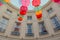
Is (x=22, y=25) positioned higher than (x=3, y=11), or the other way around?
(x=3, y=11)

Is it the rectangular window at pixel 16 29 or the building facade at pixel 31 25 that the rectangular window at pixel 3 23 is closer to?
the building facade at pixel 31 25

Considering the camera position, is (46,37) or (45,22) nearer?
(46,37)

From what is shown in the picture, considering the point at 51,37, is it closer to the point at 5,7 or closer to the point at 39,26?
the point at 39,26

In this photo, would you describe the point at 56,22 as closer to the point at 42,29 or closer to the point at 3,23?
the point at 42,29

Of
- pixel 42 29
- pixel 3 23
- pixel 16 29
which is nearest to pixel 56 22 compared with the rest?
pixel 42 29

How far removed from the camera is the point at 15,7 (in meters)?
21.2

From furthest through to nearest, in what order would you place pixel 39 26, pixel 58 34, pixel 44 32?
pixel 39 26, pixel 44 32, pixel 58 34

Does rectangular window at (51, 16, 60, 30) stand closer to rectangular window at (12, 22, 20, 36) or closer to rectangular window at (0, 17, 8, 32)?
rectangular window at (12, 22, 20, 36)

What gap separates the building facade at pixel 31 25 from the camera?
59.6 ft

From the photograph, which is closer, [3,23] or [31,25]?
[3,23]

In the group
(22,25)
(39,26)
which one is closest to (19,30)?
(22,25)

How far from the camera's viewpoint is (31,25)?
20.5m

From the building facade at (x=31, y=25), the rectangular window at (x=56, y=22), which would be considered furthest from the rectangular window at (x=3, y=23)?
the rectangular window at (x=56, y=22)

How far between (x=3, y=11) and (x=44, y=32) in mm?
5619
